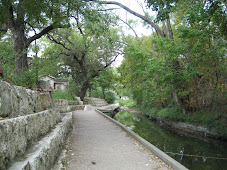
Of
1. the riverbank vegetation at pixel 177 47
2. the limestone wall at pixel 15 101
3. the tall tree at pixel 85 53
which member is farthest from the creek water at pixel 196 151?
the tall tree at pixel 85 53

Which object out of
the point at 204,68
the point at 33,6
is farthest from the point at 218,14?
the point at 33,6

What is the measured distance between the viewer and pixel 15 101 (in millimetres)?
3650

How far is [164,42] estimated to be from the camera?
11.5 metres

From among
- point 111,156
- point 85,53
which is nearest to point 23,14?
point 111,156

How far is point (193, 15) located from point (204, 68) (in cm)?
366

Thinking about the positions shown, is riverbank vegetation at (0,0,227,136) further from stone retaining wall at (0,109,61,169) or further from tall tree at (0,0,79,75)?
stone retaining wall at (0,109,61,169)

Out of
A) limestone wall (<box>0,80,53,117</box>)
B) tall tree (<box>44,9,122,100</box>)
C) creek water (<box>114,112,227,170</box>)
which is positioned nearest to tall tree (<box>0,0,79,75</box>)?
limestone wall (<box>0,80,53,117</box>)

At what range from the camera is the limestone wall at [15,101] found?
3.08 metres

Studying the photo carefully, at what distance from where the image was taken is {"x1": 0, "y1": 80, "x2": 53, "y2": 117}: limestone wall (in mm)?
3084

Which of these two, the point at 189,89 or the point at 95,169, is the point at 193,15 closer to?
the point at 189,89

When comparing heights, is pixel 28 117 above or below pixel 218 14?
below

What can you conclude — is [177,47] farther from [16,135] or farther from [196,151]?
[16,135]

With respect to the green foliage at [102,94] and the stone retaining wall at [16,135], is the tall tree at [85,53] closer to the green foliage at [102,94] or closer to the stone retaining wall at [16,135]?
the green foliage at [102,94]

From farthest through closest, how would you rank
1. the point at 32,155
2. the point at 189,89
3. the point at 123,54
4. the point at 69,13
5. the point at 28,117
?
the point at 123,54 → the point at 189,89 → the point at 69,13 → the point at 28,117 → the point at 32,155
